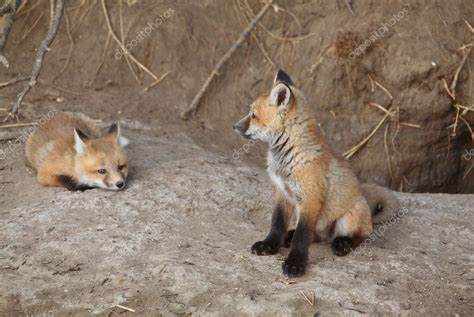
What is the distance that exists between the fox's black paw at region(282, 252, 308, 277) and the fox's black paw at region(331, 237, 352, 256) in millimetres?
430

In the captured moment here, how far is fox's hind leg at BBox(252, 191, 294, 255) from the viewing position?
529 cm

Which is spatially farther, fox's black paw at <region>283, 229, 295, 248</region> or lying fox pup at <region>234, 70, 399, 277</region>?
fox's black paw at <region>283, 229, 295, 248</region>

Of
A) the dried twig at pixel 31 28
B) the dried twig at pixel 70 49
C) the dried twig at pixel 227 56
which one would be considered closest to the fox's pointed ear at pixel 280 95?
the dried twig at pixel 227 56

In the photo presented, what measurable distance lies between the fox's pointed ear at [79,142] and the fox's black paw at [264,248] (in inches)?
Result: 88.7

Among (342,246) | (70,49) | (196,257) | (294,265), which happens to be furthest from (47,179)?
(70,49)

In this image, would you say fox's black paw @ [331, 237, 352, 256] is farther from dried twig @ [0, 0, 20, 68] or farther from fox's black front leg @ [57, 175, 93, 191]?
dried twig @ [0, 0, 20, 68]

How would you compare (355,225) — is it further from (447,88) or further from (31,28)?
(31,28)

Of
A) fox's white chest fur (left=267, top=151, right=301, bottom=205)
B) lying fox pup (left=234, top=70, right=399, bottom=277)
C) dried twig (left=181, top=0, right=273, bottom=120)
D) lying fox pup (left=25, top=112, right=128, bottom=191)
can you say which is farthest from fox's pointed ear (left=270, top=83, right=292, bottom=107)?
dried twig (left=181, top=0, right=273, bottom=120)

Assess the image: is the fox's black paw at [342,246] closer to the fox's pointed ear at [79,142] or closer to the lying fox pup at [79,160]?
the lying fox pup at [79,160]

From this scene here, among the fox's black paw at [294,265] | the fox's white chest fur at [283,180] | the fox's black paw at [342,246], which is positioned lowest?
the fox's black paw at [294,265]

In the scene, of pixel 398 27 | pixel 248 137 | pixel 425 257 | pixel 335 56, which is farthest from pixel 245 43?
pixel 425 257

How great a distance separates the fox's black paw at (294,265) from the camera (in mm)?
4895

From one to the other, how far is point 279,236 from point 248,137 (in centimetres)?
89

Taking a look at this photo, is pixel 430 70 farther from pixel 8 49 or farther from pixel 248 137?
pixel 8 49
